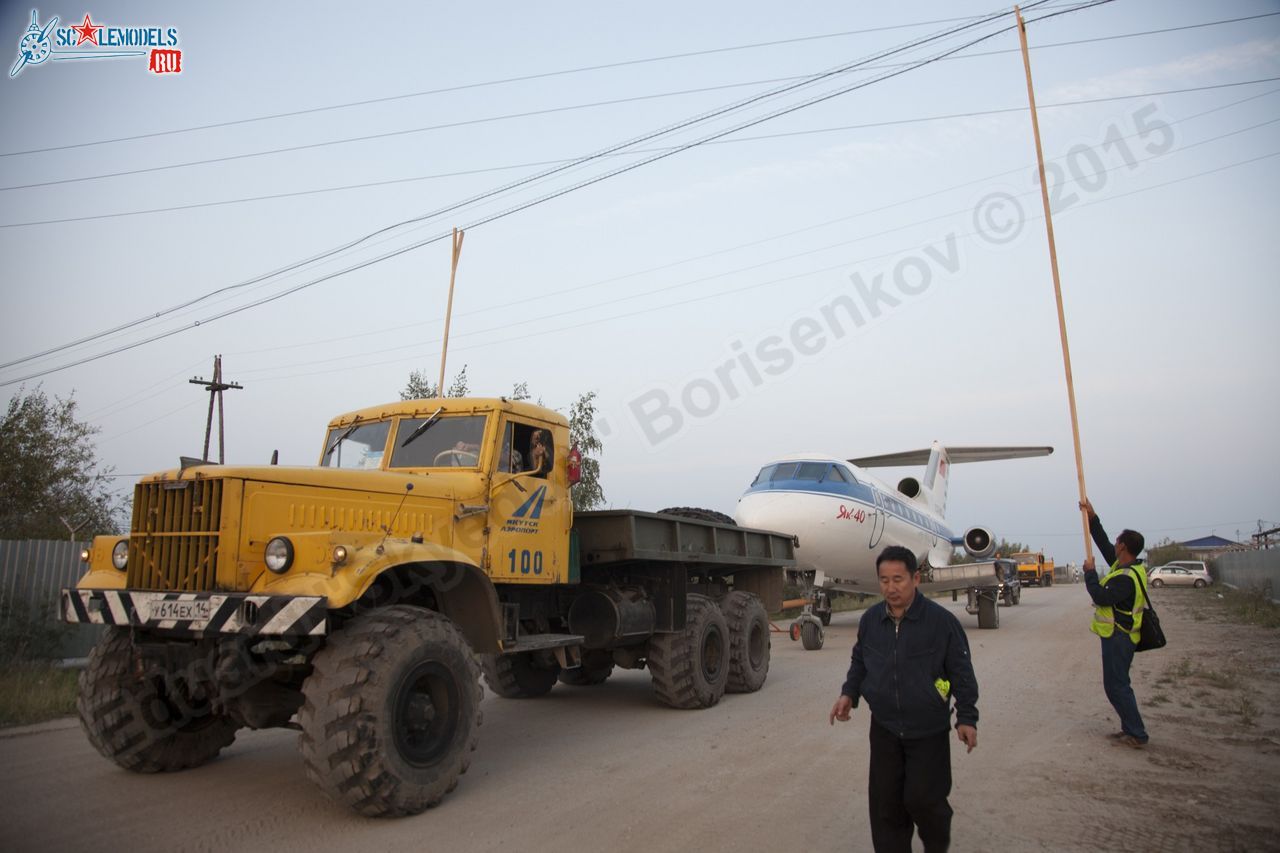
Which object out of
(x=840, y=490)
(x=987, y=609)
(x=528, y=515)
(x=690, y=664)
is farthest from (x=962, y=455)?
(x=528, y=515)

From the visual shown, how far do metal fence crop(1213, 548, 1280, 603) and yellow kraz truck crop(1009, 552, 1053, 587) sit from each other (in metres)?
10.5

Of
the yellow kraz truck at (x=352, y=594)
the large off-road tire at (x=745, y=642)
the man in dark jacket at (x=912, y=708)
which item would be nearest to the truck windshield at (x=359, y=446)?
the yellow kraz truck at (x=352, y=594)

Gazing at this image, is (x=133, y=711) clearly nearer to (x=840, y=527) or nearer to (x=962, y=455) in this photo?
(x=840, y=527)

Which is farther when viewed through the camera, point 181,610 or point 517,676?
point 517,676

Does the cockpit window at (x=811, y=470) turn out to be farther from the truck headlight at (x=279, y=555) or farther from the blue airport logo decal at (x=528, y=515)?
the truck headlight at (x=279, y=555)

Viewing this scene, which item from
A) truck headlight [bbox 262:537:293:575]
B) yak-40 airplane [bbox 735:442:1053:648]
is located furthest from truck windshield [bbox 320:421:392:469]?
yak-40 airplane [bbox 735:442:1053:648]

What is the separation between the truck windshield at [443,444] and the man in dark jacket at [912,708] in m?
3.95

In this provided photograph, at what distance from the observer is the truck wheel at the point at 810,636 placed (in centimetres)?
1466

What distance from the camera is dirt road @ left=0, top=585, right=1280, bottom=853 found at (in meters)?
4.57

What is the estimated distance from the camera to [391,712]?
493 cm

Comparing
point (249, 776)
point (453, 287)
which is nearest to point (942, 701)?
point (249, 776)

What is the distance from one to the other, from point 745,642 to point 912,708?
253 inches

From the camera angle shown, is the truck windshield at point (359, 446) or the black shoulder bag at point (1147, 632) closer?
the black shoulder bag at point (1147, 632)

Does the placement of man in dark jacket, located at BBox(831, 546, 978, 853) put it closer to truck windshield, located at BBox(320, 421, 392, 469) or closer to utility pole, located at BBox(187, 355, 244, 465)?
truck windshield, located at BBox(320, 421, 392, 469)
